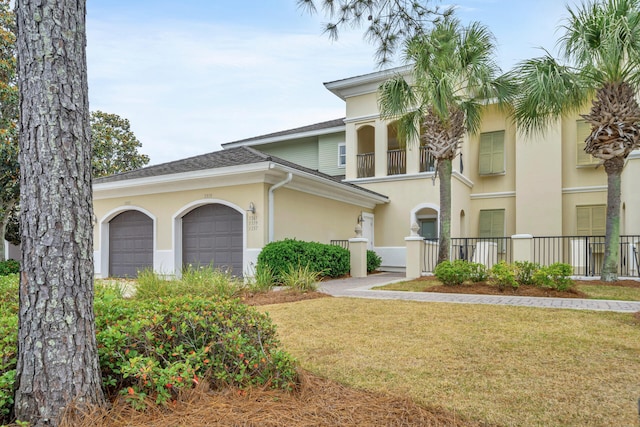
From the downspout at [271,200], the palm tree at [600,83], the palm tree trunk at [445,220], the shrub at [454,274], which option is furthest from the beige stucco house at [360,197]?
the shrub at [454,274]

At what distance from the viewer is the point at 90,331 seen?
9.45ft

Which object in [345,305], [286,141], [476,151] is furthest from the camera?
[286,141]

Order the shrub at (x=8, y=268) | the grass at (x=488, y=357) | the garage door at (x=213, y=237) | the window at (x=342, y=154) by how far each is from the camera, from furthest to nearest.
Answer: the window at (x=342, y=154) < the shrub at (x=8, y=268) < the garage door at (x=213, y=237) < the grass at (x=488, y=357)

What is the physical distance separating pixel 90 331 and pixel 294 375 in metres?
1.63

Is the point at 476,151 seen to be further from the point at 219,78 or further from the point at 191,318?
the point at 191,318

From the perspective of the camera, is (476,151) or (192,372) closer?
(192,372)

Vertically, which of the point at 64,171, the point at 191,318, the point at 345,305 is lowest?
the point at 345,305

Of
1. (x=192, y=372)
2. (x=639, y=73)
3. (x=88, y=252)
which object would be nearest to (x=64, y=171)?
(x=88, y=252)

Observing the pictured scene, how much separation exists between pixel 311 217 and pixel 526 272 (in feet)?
23.9

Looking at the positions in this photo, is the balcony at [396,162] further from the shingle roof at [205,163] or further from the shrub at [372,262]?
the shingle roof at [205,163]

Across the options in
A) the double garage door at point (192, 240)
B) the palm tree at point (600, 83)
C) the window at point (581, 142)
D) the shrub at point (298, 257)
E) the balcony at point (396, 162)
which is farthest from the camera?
the balcony at point (396, 162)

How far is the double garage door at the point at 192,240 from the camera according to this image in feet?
46.2

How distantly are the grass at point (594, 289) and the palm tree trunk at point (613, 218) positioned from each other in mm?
769

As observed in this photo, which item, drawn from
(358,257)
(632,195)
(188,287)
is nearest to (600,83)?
(632,195)
